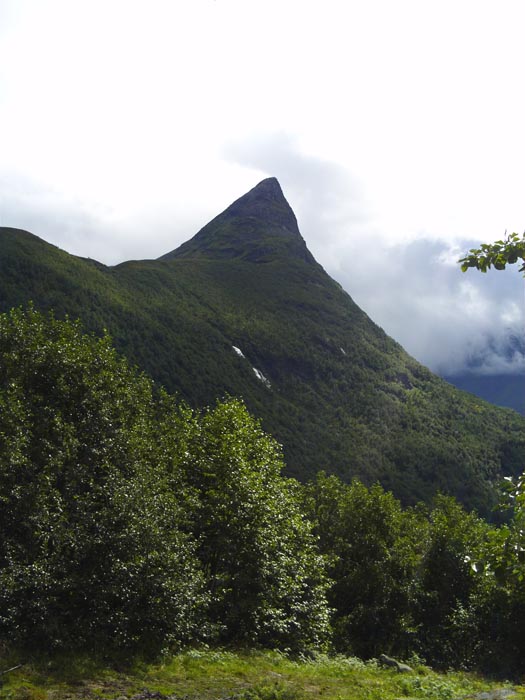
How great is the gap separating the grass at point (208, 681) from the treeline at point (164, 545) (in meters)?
1.15

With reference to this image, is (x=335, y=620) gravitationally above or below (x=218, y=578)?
below

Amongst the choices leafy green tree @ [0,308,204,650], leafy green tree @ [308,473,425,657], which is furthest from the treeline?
leafy green tree @ [308,473,425,657]

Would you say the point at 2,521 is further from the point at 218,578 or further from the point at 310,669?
the point at 310,669

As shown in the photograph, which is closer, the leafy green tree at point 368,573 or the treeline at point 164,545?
the treeline at point 164,545

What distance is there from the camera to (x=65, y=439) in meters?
23.1

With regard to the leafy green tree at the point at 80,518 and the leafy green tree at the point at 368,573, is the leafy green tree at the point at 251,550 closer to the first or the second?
the leafy green tree at the point at 80,518

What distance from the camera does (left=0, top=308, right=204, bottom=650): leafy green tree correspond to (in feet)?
59.1

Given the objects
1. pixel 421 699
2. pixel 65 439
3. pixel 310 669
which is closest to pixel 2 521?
pixel 65 439

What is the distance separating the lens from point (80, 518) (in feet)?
65.4

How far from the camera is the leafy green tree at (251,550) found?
2333 centimetres

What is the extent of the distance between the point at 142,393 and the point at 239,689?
18.9 metres

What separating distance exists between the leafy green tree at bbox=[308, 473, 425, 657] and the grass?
13386mm

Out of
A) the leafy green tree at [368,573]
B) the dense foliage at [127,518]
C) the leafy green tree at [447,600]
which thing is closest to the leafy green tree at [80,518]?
the dense foliage at [127,518]

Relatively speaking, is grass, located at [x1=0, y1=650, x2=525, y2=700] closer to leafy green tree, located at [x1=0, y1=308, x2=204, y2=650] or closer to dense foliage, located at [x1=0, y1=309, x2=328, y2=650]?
leafy green tree, located at [x1=0, y1=308, x2=204, y2=650]
